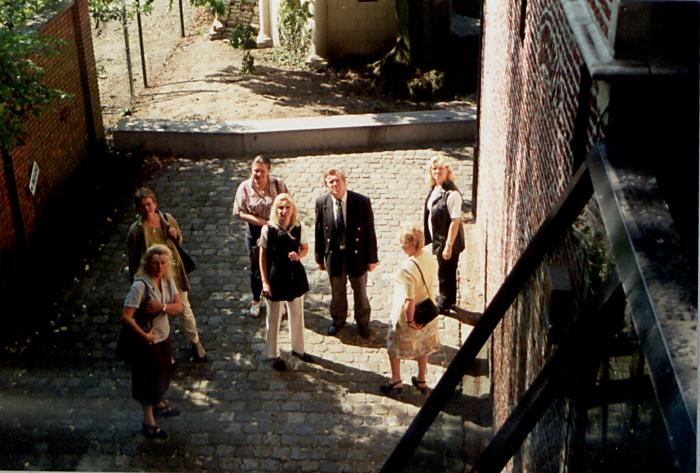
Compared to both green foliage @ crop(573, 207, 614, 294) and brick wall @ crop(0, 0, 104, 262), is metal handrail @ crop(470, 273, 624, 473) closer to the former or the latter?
green foliage @ crop(573, 207, 614, 294)

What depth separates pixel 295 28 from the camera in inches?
826

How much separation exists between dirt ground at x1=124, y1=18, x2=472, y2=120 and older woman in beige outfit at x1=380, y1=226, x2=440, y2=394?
28.9 feet

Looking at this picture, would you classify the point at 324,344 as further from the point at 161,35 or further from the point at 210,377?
the point at 161,35

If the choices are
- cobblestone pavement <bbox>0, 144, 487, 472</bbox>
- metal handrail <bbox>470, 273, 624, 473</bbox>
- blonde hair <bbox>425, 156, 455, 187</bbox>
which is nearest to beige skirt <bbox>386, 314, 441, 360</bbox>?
cobblestone pavement <bbox>0, 144, 487, 472</bbox>

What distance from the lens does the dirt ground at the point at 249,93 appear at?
698 inches

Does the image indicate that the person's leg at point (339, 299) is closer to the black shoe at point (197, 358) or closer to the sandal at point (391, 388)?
the sandal at point (391, 388)

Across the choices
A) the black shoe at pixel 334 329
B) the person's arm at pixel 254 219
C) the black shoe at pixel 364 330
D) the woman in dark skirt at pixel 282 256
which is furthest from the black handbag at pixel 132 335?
the black shoe at pixel 364 330

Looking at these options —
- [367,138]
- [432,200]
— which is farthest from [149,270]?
[367,138]

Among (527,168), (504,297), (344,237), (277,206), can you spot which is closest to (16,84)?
(277,206)

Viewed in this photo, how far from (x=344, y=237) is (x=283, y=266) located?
2.56 feet

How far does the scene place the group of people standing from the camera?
28.6ft

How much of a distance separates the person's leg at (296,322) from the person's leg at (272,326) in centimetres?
12

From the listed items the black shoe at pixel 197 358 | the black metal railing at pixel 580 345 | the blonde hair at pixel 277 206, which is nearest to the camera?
the black metal railing at pixel 580 345

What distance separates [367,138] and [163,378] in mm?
7882
